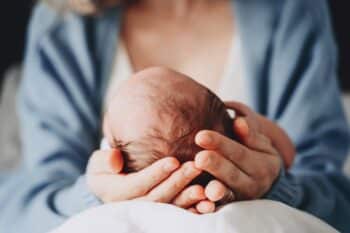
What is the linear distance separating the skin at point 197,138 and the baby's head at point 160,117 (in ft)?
0.06

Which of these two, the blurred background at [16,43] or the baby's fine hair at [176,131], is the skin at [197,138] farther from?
the blurred background at [16,43]

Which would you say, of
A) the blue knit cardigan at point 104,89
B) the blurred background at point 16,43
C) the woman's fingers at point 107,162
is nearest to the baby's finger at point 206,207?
the woman's fingers at point 107,162

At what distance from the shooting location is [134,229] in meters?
0.72

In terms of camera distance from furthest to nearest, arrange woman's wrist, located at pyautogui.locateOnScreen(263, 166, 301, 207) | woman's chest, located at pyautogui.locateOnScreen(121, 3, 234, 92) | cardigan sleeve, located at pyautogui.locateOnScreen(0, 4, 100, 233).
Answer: woman's chest, located at pyautogui.locateOnScreen(121, 3, 234, 92), cardigan sleeve, located at pyautogui.locateOnScreen(0, 4, 100, 233), woman's wrist, located at pyautogui.locateOnScreen(263, 166, 301, 207)

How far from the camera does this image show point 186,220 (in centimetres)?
71

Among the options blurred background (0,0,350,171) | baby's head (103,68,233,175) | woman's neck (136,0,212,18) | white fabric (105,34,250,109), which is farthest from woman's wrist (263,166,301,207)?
blurred background (0,0,350,171)

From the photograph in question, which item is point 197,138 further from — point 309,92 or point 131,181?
point 309,92

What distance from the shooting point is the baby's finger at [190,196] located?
28.9 inches

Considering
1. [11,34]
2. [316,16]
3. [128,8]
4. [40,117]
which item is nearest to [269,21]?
[316,16]

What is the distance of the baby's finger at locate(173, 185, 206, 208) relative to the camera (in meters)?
0.73

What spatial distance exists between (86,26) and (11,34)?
500mm

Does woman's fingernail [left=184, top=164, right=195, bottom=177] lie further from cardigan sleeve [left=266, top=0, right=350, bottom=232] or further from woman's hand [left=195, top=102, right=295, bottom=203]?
cardigan sleeve [left=266, top=0, right=350, bottom=232]

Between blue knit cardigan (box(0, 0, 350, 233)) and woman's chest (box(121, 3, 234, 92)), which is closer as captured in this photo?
blue knit cardigan (box(0, 0, 350, 233))

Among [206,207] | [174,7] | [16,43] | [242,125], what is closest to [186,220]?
[206,207]
